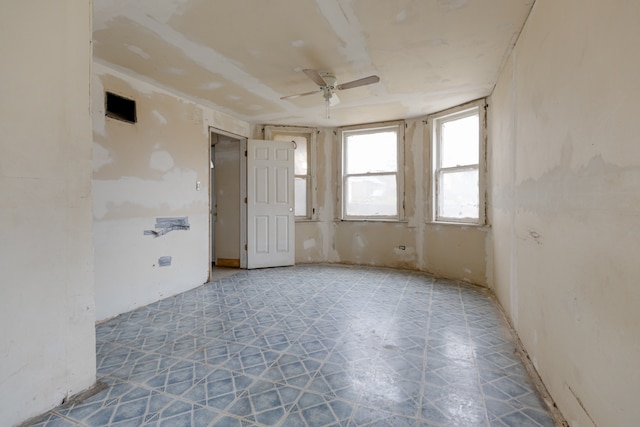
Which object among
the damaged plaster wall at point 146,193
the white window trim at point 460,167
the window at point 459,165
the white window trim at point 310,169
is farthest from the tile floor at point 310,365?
the white window trim at point 310,169

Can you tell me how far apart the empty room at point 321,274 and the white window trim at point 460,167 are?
3 cm

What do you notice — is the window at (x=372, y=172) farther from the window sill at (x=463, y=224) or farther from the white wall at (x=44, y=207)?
the white wall at (x=44, y=207)

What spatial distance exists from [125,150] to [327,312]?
280 cm

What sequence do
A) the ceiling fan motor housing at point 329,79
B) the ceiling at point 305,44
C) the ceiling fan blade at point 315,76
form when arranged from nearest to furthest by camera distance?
the ceiling at point 305,44 → the ceiling fan blade at point 315,76 → the ceiling fan motor housing at point 329,79

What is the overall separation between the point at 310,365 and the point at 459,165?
3620mm

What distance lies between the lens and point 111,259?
3.04m

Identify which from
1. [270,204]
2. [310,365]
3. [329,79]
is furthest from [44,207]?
[270,204]

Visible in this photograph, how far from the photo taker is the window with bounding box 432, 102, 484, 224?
4113 millimetres

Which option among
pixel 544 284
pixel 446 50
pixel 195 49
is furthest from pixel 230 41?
pixel 544 284

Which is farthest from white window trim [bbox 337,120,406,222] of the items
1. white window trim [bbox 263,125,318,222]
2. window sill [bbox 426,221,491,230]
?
window sill [bbox 426,221,491,230]

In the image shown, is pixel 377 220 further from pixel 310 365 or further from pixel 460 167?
pixel 310 365

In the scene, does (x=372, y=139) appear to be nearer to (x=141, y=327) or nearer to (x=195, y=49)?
(x=195, y=49)

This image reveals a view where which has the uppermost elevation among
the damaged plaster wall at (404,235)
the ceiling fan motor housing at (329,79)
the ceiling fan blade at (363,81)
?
the ceiling fan motor housing at (329,79)

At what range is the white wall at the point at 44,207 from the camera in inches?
57.8
